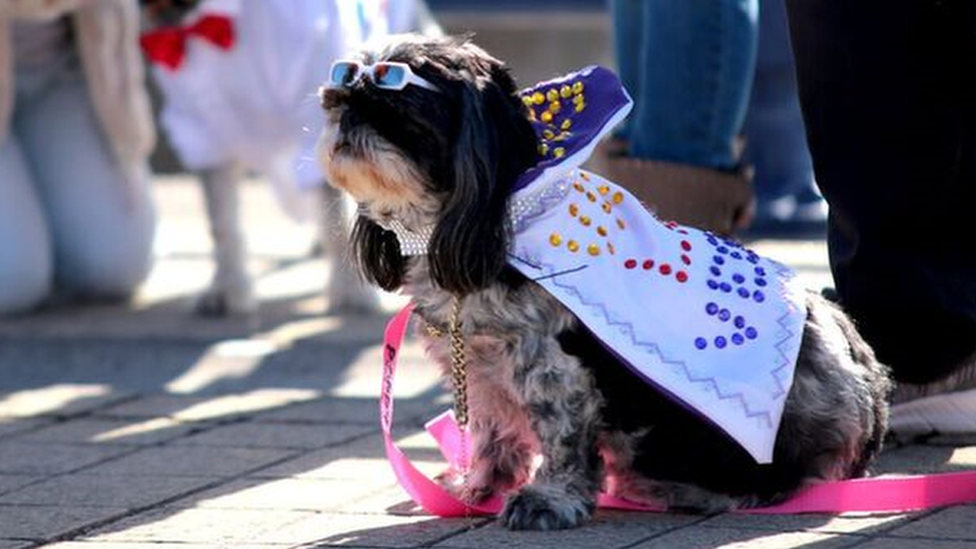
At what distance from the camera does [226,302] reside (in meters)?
6.60

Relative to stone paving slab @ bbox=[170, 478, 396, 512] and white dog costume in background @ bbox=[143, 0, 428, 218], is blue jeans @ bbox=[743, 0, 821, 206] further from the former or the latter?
stone paving slab @ bbox=[170, 478, 396, 512]

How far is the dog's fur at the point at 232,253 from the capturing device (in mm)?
6531

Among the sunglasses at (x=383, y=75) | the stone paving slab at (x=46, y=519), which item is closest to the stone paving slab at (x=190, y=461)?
the stone paving slab at (x=46, y=519)

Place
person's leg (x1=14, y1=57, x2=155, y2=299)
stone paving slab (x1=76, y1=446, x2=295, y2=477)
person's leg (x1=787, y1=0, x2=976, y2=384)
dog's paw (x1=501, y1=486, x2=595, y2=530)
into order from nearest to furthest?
dog's paw (x1=501, y1=486, x2=595, y2=530) → person's leg (x1=787, y1=0, x2=976, y2=384) → stone paving slab (x1=76, y1=446, x2=295, y2=477) → person's leg (x1=14, y1=57, x2=155, y2=299)

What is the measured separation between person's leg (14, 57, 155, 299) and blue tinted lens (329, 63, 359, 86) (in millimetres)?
3387

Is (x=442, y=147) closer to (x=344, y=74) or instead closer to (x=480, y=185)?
(x=480, y=185)

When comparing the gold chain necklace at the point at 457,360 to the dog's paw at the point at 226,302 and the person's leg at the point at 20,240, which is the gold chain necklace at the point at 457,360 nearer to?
the dog's paw at the point at 226,302

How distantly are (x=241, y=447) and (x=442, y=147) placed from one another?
130 cm

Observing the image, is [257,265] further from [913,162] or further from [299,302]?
[913,162]

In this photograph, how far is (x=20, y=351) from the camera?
6070 mm

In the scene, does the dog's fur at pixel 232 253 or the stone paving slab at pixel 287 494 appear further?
the dog's fur at pixel 232 253

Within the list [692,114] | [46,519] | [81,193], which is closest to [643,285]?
[46,519]

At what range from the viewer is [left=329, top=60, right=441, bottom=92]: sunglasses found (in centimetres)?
358

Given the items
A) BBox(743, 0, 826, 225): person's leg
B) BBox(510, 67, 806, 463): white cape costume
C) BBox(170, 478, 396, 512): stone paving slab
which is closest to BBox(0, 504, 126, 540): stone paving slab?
BBox(170, 478, 396, 512): stone paving slab
